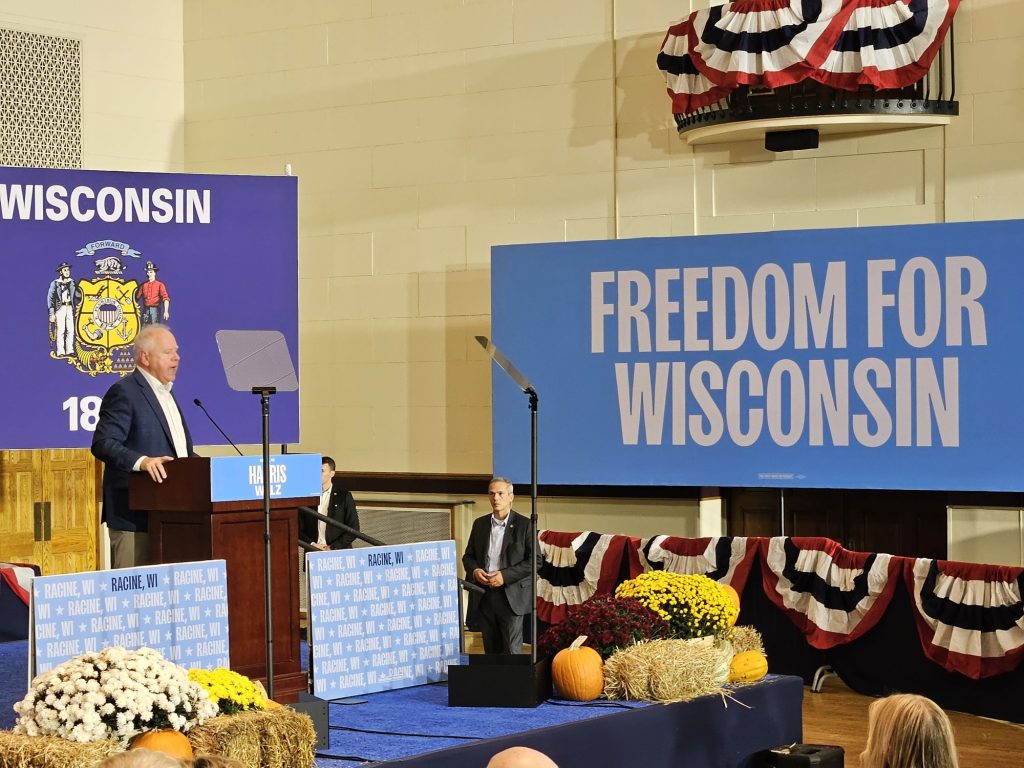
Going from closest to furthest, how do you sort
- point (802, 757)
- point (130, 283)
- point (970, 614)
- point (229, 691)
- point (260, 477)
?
point (229, 691), point (260, 477), point (802, 757), point (970, 614), point (130, 283)

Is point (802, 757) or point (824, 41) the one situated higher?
point (824, 41)

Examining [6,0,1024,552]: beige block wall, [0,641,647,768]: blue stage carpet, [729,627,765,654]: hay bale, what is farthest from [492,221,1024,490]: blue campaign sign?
[0,641,647,768]: blue stage carpet

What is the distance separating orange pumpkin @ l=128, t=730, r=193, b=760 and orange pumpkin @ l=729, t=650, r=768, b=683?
2.52 metres

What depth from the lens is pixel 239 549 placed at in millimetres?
5629

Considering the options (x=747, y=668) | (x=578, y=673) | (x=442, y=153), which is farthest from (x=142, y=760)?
(x=442, y=153)

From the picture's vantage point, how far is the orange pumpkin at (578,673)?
569cm

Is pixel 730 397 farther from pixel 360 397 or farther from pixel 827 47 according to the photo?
pixel 360 397

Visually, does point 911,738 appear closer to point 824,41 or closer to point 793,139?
point 824,41

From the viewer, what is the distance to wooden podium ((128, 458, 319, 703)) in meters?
5.53

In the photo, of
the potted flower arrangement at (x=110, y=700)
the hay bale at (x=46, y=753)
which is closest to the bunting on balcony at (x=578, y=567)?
the potted flower arrangement at (x=110, y=700)

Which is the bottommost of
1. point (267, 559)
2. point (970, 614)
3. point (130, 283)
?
point (970, 614)

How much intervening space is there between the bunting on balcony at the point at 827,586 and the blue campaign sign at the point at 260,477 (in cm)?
365

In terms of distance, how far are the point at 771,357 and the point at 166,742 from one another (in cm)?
545

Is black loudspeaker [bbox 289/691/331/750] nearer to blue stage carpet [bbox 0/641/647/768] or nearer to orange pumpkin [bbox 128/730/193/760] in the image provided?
blue stage carpet [bbox 0/641/647/768]
